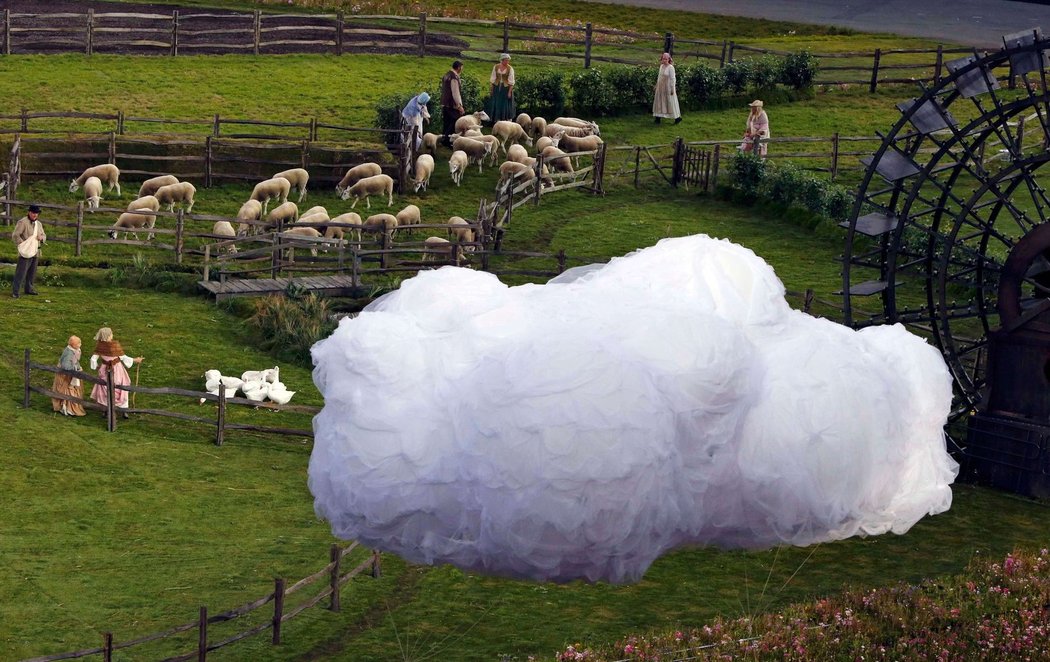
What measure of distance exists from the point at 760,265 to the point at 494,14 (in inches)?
1549

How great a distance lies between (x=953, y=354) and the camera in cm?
2227

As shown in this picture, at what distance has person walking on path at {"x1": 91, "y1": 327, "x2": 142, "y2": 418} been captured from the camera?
24.0 meters

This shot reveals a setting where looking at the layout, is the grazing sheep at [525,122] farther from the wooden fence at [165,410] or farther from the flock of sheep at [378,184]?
the wooden fence at [165,410]

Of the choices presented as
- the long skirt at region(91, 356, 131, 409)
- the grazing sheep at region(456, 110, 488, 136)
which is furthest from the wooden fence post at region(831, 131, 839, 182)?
the long skirt at region(91, 356, 131, 409)

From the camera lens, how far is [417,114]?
1479 inches

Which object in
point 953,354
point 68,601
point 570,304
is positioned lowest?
point 68,601

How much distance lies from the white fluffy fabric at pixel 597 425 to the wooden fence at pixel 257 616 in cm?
307

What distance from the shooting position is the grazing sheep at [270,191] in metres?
33.5

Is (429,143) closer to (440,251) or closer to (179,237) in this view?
(440,251)

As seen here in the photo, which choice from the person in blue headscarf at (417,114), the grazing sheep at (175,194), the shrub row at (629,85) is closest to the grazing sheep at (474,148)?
the person in blue headscarf at (417,114)

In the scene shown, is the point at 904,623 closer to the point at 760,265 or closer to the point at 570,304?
the point at 760,265

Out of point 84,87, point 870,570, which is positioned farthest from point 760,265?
point 84,87

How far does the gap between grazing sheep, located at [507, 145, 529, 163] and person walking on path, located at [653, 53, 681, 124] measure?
6.21m

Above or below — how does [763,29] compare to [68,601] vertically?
above
